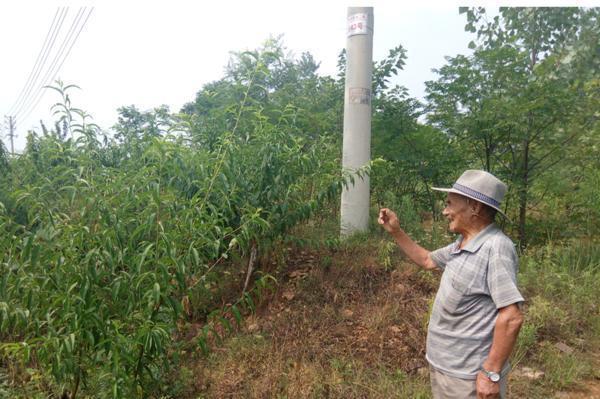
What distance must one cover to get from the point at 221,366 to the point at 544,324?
106 inches

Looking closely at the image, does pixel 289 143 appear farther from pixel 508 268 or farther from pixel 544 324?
pixel 544 324

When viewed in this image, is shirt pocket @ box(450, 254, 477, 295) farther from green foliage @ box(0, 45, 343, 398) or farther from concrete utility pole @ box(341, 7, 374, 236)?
concrete utility pole @ box(341, 7, 374, 236)

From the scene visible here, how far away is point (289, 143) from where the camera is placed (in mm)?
3756

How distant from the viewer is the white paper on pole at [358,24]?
186 inches

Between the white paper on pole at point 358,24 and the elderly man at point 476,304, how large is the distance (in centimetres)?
336

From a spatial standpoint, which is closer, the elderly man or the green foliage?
the elderly man

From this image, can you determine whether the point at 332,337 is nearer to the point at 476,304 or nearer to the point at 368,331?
the point at 368,331

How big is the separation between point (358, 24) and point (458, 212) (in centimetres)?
349

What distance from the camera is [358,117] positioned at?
4.74m

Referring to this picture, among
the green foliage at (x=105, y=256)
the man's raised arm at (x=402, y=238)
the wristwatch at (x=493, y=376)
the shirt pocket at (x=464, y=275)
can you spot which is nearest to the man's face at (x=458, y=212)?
the shirt pocket at (x=464, y=275)

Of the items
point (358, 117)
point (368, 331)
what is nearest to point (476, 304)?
point (368, 331)

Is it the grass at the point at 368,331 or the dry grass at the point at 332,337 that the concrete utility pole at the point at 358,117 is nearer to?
the grass at the point at 368,331

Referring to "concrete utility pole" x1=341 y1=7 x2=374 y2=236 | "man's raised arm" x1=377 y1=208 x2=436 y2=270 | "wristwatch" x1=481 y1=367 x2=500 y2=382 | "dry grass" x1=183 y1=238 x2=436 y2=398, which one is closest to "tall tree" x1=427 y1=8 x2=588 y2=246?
"concrete utility pole" x1=341 y1=7 x2=374 y2=236

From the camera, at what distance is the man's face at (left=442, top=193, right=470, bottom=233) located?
1958 mm
